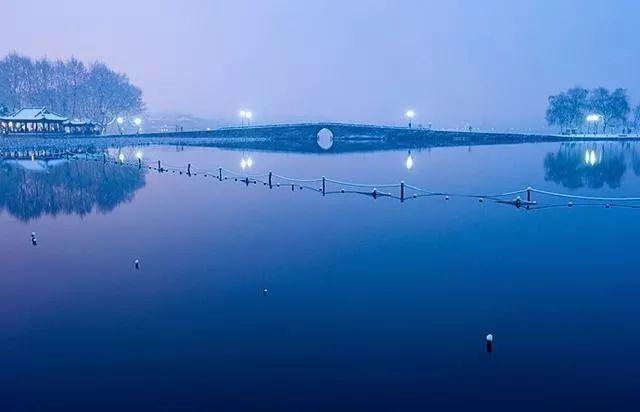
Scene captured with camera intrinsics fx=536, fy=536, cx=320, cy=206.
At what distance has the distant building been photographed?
8012 cm

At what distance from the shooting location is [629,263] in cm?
1731

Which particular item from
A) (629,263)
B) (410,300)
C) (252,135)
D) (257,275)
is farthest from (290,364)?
(252,135)

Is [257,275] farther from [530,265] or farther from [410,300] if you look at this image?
[530,265]

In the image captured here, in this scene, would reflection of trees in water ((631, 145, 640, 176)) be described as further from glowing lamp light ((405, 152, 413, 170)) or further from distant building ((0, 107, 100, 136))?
distant building ((0, 107, 100, 136))

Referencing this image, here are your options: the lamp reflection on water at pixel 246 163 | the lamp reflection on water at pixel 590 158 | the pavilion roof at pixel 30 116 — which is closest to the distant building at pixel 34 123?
the pavilion roof at pixel 30 116

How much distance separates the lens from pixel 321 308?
1390 cm

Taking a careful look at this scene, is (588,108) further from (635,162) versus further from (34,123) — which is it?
(34,123)

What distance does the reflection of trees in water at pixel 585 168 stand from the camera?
37.1 m

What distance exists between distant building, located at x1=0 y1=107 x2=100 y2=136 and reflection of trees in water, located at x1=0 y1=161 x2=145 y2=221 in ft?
112

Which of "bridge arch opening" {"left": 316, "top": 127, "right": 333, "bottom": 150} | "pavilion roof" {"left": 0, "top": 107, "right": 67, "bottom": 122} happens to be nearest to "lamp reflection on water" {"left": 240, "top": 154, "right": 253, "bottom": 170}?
"bridge arch opening" {"left": 316, "top": 127, "right": 333, "bottom": 150}

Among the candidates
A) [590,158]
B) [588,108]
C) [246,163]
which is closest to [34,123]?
[246,163]

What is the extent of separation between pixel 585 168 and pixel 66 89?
8694 centimetres

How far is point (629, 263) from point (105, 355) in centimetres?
1576

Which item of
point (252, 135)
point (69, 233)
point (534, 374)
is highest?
point (252, 135)
